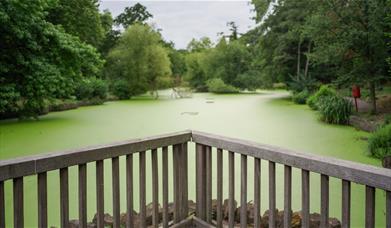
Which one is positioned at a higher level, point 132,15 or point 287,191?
point 132,15

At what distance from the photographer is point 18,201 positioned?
130 centimetres

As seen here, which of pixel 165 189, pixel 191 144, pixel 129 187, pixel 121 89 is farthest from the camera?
pixel 121 89

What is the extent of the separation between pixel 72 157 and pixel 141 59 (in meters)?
14.9

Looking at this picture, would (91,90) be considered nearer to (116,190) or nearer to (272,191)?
(116,190)

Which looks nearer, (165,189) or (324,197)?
(324,197)

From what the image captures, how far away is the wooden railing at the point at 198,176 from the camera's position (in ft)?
4.01

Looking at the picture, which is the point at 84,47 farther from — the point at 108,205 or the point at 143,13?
the point at 143,13

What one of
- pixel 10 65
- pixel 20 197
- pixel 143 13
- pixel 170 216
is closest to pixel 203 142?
pixel 170 216

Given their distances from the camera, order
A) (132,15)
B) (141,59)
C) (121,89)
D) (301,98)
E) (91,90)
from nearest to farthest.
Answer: (301,98) → (91,90) → (121,89) → (141,59) → (132,15)

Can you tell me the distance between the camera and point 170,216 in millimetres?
2090

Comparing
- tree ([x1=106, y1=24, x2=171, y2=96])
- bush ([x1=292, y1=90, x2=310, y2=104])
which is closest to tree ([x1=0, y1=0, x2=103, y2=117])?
bush ([x1=292, y1=90, x2=310, y2=104])

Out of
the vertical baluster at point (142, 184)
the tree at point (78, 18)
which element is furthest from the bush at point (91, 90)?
the vertical baluster at point (142, 184)

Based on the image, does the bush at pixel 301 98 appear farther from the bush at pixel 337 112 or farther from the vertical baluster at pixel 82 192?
the vertical baluster at pixel 82 192

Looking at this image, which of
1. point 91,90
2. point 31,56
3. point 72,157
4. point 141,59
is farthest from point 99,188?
point 141,59
